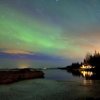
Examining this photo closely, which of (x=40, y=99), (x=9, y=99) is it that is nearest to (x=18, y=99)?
(x=9, y=99)

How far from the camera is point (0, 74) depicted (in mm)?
65438

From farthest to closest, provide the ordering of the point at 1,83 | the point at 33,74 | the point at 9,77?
the point at 33,74
the point at 9,77
the point at 1,83

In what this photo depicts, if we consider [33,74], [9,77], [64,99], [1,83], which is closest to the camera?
[64,99]

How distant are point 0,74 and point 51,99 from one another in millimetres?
37951

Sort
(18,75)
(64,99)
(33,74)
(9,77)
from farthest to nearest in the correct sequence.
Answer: (33,74)
(18,75)
(9,77)
(64,99)

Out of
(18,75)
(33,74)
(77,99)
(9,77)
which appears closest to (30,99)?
(77,99)

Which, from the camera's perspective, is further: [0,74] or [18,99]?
[0,74]

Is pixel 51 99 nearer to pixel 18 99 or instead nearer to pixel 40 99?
pixel 40 99

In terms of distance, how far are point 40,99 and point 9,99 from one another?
495cm

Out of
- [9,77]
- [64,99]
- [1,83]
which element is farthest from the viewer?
[9,77]

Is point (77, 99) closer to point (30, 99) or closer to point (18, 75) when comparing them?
point (30, 99)

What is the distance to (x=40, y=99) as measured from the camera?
31.3m

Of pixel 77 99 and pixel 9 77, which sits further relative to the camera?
pixel 9 77

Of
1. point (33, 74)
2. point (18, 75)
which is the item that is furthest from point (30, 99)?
point (33, 74)
